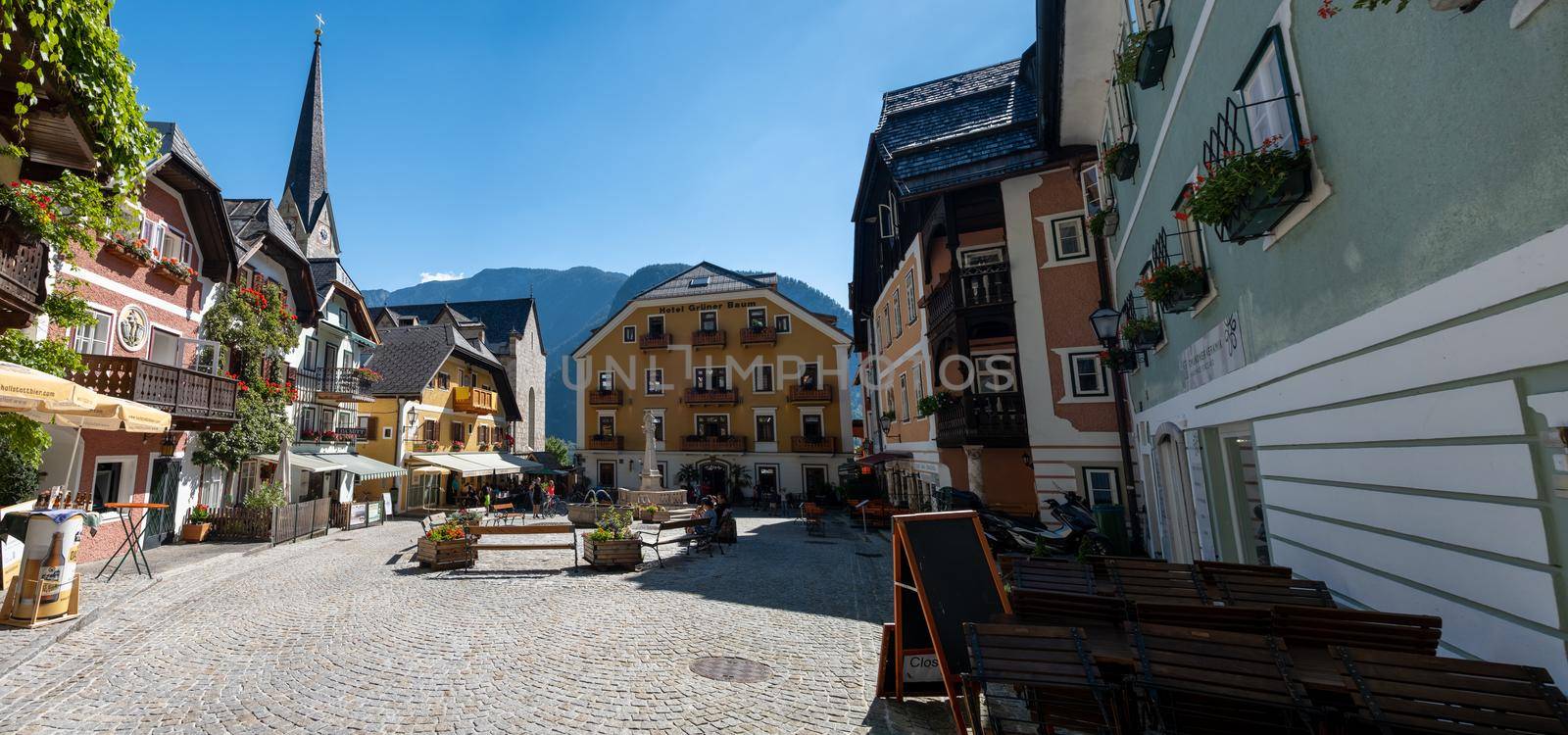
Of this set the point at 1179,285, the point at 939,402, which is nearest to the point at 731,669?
the point at 1179,285

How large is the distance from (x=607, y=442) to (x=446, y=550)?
80.7 ft

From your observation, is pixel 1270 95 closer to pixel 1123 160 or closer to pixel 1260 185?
pixel 1260 185

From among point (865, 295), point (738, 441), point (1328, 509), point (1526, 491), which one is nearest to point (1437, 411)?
point (1526, 491)

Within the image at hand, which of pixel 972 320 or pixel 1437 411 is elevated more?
pixel 972 320

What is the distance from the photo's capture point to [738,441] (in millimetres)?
35219

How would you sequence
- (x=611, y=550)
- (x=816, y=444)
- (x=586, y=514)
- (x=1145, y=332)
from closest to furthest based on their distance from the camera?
1. (x=1145, y=332)
2. (x=611, y=550)
3. (x=586, y=514)
4. (x=816, y=444)

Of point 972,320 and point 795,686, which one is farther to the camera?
point 972,320

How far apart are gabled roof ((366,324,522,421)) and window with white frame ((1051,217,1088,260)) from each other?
2894 cm

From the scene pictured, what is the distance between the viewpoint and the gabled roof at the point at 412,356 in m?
30.2

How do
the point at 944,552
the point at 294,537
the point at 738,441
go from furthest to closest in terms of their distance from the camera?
the point at 738,441 → the point at 294,537 → the point at 944,552

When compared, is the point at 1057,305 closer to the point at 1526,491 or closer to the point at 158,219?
the point at 1526,491

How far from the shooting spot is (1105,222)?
13.9 m

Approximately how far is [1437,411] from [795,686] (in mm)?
5497

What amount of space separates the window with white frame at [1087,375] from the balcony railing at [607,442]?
27.9 meters
